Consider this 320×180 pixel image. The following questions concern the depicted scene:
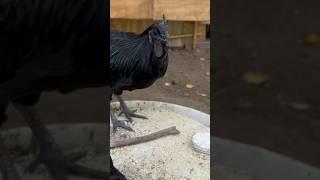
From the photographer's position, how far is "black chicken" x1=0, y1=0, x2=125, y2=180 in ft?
2.47

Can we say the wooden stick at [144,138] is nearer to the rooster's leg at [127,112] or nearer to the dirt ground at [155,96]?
the rooster's leg at [127,112]

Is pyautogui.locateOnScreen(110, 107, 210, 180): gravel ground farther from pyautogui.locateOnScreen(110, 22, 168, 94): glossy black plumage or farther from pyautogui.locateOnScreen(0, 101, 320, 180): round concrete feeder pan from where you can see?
pyautogui.locateOnScreen(0, 101, 320, 180): round concrete feeder pan

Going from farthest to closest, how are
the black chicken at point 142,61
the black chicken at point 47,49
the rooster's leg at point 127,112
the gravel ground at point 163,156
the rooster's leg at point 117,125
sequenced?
1. the rooster's leg at point 127,112
2. the rooster's leg at point 117,125
3. the black chicken at point 142,61
4. the gravel ground at point 163,156
5. the black chicken at point 47,49

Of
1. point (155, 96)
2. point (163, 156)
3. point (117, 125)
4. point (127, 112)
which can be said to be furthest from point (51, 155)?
point (155, 96)

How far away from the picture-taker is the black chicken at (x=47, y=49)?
0.75 m

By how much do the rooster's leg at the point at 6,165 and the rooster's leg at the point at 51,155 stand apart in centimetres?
4

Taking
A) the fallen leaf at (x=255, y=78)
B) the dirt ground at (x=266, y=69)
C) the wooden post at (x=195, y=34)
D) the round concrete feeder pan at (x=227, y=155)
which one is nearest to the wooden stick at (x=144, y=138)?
the round concrete feeder pan at (x=227, y=155)

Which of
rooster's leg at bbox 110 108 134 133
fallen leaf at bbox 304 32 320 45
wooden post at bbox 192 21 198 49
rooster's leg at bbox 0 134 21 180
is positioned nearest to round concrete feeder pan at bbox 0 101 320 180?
rooster's leg at bbox 0 134 21 180

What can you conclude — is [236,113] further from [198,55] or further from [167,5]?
[198,55]

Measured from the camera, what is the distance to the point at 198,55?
3.37m

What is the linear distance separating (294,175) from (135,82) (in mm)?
770

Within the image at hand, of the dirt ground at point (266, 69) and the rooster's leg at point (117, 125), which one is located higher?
the dirt ground at point (266, 69)

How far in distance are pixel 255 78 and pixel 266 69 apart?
0.08ft

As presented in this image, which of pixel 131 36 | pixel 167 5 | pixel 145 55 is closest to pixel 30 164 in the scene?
pixel 145 55
